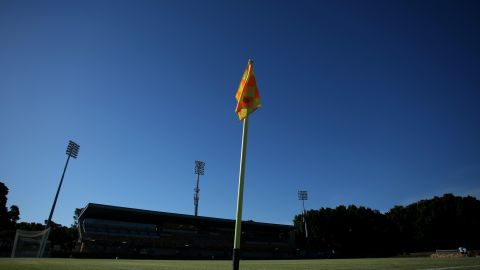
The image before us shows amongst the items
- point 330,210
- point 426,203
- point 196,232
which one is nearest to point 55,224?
point 196,232

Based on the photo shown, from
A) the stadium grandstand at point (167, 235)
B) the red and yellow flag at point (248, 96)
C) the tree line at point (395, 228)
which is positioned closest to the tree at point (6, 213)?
the stadium grandstand at point (167, 235)

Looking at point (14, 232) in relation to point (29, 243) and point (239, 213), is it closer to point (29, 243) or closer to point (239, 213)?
point (29, 243)

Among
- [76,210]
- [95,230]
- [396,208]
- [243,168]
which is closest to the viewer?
[243,168]

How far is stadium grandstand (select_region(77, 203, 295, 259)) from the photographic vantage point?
66.2 m

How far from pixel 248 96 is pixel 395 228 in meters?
90.8

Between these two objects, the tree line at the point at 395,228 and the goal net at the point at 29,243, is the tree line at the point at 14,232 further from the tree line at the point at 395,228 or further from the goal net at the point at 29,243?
the tree line at the point at 395,228

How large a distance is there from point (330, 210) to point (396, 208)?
60.8 ft

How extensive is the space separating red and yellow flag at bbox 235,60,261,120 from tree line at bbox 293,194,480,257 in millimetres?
77307

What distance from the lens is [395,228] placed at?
84.8 metres

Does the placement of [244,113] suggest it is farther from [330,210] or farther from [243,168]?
[330,210]

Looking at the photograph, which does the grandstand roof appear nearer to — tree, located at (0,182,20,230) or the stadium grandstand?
the stadium grandstand

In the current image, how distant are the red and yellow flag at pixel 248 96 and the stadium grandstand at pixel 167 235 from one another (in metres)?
55.5

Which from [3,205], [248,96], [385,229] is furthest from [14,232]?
[385,229]

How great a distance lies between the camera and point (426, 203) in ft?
270
